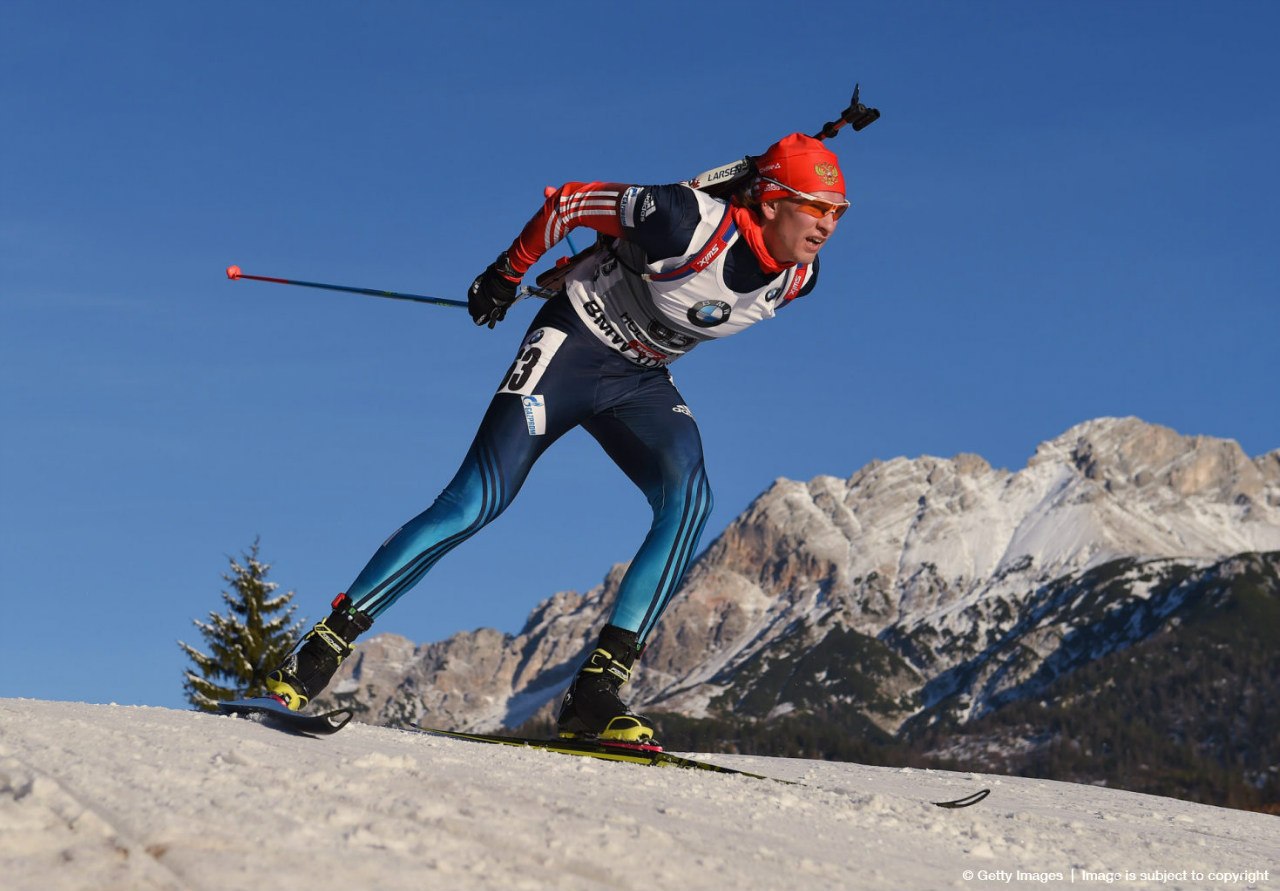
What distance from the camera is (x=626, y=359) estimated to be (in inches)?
300

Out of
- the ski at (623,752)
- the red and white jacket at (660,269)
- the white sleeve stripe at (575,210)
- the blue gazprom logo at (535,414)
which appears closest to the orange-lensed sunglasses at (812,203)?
the red and white jacket at (660,269)

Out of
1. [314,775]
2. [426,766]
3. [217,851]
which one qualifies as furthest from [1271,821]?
[217,851]

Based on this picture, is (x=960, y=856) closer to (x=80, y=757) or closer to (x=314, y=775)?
(x=314, y=775)

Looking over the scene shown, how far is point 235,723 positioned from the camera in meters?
6.23

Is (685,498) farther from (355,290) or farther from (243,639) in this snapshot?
(243,639)

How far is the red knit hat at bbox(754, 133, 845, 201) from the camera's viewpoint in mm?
7234

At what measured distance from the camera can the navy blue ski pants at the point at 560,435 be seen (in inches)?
274

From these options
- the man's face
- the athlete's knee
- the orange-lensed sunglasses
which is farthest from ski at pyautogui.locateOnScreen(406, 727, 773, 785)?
the orange-lensed sunglasses

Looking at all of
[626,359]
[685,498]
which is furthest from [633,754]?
[626,359]

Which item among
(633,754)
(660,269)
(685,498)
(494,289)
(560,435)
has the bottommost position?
(633,754)

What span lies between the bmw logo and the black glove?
1.01m

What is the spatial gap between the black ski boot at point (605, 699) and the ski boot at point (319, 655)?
43.8 inches

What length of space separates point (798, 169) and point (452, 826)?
4.20 m

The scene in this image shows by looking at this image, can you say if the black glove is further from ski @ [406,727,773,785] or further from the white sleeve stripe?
ski @ [406,727,773,785]
